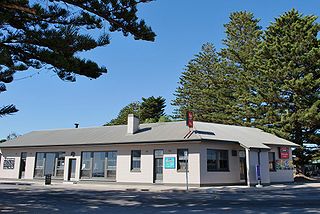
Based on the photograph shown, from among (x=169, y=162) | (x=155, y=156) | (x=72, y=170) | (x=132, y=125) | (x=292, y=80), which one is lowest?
(x=72, y=170)

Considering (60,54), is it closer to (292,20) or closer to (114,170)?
(114,170)

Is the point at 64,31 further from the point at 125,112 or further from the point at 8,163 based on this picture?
the point at 125,112

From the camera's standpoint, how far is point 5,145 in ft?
102

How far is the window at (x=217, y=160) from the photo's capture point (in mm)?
23344

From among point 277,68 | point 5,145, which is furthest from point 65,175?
point 277,68

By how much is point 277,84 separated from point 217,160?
49.8 feet

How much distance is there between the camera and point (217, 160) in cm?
2384

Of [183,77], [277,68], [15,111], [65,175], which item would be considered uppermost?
[183,77]

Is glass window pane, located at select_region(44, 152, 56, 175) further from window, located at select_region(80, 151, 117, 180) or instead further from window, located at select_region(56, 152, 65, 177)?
window, located at select_region(80, 151, 117, 180)

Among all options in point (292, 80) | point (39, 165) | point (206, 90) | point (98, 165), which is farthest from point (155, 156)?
point (206, 90)

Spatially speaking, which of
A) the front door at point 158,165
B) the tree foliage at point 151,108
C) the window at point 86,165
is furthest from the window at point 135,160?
the tree foliage at point 151,108

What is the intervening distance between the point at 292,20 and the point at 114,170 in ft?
79.8

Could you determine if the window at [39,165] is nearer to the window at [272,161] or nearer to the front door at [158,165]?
the front door at [158,165]

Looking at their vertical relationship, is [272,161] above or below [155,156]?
below
